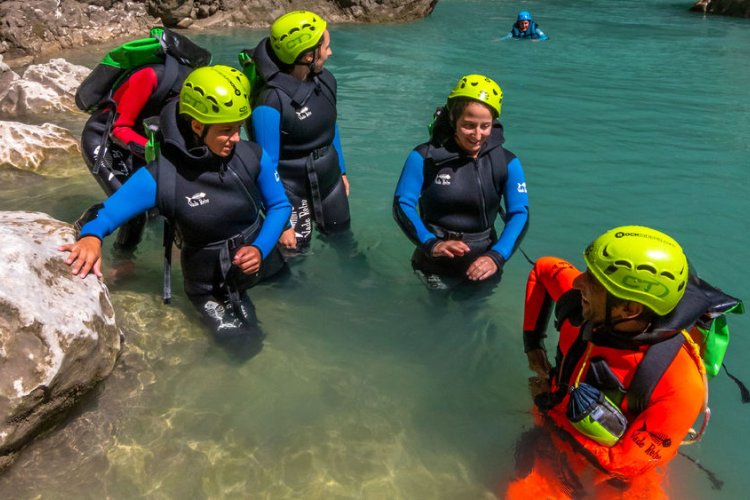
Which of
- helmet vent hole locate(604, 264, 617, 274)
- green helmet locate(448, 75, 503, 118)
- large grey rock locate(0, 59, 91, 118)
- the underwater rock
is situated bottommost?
the underwater rock

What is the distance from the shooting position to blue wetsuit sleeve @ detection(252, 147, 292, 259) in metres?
4.26

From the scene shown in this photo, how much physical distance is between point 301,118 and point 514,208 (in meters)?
1.94

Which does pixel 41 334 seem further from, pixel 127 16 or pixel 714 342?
pixel 127 16

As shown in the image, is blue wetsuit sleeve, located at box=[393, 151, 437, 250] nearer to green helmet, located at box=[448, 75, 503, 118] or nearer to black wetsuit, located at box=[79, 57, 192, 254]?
green helmet, located at box=[448, 75, 503, 118]

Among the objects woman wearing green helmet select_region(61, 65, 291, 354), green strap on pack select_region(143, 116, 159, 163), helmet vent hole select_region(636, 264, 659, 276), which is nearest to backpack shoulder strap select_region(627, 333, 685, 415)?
helmet vent hole select_region(636, 264, 659, 276)

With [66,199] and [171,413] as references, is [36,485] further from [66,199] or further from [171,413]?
[66,199]

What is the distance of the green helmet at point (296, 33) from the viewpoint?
477 cm

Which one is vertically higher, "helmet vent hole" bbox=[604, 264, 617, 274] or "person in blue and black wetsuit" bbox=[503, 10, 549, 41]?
"helmet vent hole" bbox=[604, 264, 617, 274]

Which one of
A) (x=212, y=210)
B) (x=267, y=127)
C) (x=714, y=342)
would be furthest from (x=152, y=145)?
(x=714, y=342)

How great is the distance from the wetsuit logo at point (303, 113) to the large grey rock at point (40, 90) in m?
6.78

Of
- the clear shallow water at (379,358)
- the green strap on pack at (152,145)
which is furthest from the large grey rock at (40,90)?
the green strap on pack at (152,145)

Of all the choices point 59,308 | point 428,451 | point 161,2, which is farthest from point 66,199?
point 161,2

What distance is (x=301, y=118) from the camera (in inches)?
205

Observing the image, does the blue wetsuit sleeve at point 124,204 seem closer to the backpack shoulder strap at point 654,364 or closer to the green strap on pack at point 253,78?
the green strap on pack at point 253,78
